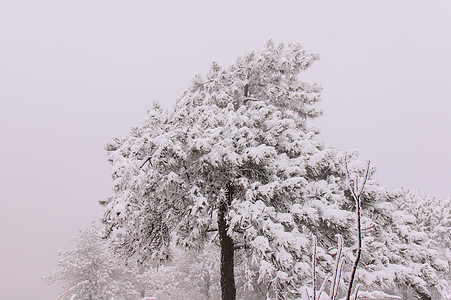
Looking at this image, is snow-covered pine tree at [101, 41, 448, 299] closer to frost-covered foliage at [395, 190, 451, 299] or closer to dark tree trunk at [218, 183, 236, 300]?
dark tree trunk at [218, 183, 236, 300]

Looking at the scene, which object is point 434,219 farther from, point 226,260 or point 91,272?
point 91,272

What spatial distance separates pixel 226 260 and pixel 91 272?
57.9 ft

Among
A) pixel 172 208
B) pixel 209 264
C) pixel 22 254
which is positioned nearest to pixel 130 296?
pixel 209 264

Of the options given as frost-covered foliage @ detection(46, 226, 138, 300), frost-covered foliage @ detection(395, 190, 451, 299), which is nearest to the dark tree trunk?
frost-covered foliage @ detection(395, 190, 451, 299)

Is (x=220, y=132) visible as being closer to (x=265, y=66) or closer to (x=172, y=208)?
(x=172, y=208)

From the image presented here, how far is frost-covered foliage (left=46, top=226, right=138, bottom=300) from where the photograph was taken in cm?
2266

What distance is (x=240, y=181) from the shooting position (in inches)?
361

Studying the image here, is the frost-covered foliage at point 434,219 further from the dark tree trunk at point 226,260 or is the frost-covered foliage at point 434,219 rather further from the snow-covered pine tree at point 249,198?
the dark tree trunk at point 226,260

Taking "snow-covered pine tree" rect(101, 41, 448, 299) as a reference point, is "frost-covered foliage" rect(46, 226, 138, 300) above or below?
below

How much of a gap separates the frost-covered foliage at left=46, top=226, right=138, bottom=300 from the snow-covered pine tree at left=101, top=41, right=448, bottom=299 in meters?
15.1

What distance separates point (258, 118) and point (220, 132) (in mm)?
1588

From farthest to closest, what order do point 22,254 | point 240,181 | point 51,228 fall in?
point 51,228
point 22,254
point 240,181

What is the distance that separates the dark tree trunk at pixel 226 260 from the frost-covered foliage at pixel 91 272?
1507cm

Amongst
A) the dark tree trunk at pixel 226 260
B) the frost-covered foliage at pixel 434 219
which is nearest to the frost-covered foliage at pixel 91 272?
the dark tree trunk at pixel 226 260
